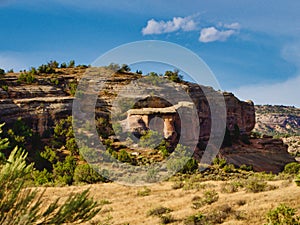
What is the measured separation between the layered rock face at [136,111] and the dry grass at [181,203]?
78.2 ft

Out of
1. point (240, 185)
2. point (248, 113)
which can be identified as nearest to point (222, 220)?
point (240, 185)

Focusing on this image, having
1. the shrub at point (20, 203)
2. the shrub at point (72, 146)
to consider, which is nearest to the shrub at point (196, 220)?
the shrub at point (20, 203)

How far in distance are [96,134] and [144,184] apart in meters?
Answer: 19.0

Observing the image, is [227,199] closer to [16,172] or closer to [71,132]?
[16,172]

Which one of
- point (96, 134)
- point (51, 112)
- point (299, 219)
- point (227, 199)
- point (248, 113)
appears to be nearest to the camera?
point (299, 219)

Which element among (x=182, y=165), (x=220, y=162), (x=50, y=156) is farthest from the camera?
(x=220, y=162)

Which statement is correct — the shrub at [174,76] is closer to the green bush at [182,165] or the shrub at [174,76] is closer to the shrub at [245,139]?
the shrub at [245,139]

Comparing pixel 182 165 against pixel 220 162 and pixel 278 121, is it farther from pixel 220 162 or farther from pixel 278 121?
pixel 278 121

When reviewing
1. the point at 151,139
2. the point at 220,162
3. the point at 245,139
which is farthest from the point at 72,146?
the point at 245,139

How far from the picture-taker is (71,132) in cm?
4856

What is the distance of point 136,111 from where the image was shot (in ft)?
165

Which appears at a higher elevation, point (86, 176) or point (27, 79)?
point (27, 79)

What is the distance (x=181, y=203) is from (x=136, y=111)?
30361 millimetres

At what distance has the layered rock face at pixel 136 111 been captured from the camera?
49094mm
